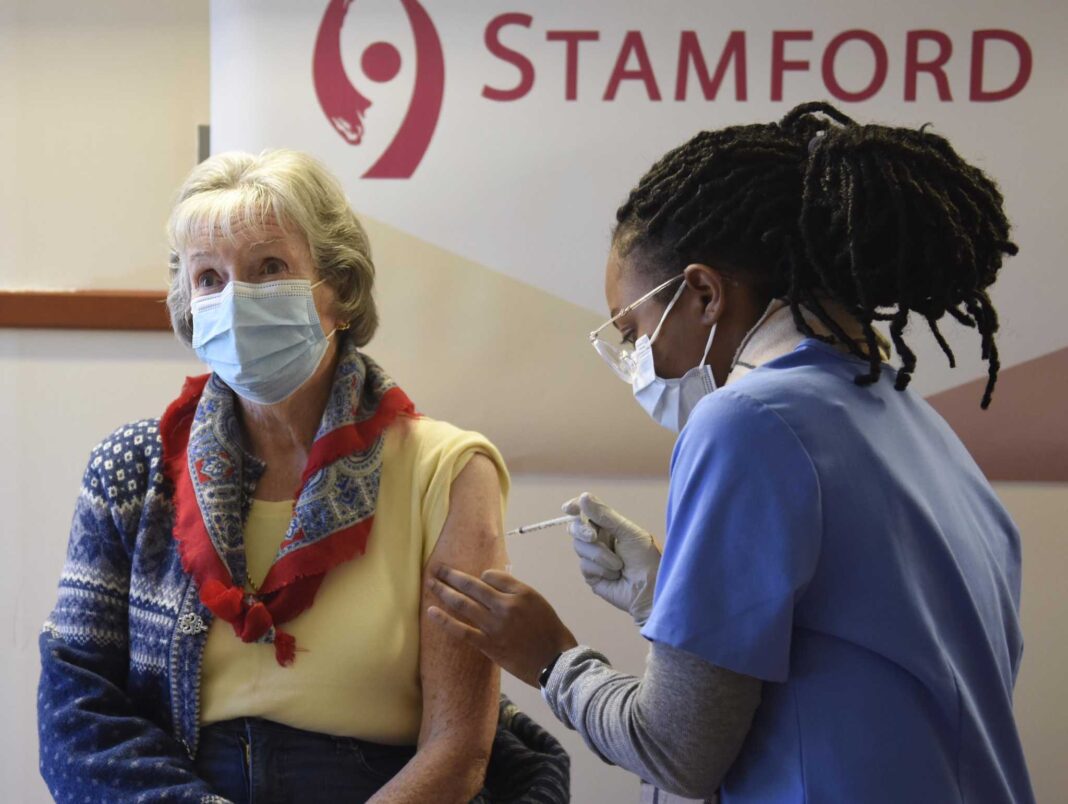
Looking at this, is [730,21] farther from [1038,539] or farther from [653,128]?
[1038,539]

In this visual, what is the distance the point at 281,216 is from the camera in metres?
1.71

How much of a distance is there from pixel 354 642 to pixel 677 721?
67cm

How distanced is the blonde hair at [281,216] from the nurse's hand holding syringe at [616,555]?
1.71 feet

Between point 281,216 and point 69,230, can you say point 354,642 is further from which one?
point 69,230

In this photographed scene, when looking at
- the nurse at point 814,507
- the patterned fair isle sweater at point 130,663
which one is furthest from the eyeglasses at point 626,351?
the patterned fair isle sweater at point 130,663

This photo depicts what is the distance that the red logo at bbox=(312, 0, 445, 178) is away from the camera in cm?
228

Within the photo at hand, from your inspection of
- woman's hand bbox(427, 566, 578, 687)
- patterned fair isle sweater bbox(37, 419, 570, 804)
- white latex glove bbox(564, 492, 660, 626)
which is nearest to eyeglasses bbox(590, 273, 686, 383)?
white latex glove bbox(564, 492, 660, 626)

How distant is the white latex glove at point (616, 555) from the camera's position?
5.11ft

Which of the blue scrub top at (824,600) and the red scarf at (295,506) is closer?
the blue scrub top at (824,600)

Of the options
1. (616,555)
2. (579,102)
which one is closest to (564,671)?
(616,555)

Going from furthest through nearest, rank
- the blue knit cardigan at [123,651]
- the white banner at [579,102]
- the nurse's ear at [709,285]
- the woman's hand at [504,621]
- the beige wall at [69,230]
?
the beige wall at [69,230] → the white banner at [579,102] → the blue knit cardigan at [123,651] → the woman's hand at [504,621] → the nurse's ear at [709,285]

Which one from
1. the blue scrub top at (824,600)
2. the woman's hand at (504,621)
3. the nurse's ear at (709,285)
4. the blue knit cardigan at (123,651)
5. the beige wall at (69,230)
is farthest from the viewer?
the beige wall at (69,230)

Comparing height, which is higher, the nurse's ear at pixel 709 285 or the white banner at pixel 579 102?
the white banner at pixel 579 102

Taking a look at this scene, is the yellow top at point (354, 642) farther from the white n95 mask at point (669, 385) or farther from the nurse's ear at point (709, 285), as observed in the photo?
the nurse's ear at point (709, 285)
